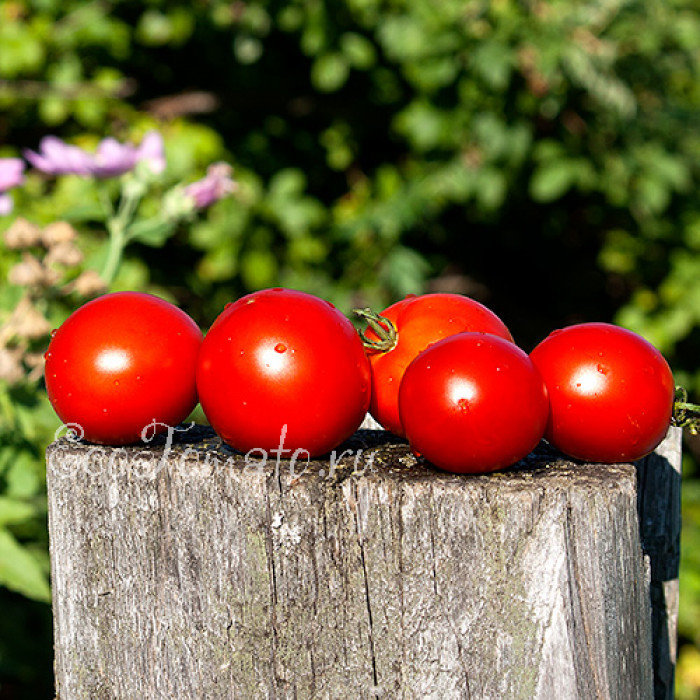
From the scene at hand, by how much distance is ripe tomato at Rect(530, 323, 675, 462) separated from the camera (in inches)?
45.7

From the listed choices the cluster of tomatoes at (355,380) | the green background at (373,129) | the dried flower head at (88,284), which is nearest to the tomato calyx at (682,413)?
the cluster of tomatoes at (355,380)

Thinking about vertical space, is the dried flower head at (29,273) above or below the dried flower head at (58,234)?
below

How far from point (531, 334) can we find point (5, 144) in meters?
2.35

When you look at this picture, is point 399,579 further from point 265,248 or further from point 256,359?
point 265,248

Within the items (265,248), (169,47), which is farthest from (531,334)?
(169,47)

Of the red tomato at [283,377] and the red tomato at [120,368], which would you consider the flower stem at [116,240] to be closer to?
the red tomato at [120,368]

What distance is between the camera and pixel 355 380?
114cm

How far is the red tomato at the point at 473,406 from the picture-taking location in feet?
3.47

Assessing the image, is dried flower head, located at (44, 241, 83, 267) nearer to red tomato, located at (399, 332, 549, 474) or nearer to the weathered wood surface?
red tomato, located at (399, 332, 549, 474)

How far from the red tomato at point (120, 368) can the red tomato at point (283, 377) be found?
8 cm

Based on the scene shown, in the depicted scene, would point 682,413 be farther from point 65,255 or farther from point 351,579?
point 65,255

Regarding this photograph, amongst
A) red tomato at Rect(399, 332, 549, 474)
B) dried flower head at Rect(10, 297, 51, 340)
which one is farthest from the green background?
red tomato at Rect(399, 332, 549, 474)

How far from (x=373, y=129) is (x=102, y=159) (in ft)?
5.58

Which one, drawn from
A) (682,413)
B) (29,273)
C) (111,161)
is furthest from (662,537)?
(111,161)
